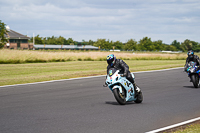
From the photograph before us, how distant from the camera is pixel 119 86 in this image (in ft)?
26.7

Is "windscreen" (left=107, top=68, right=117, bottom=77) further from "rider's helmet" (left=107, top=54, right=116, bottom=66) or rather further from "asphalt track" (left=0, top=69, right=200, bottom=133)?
"asphalt track" (left=0, top=69, right=200, bottom=133)

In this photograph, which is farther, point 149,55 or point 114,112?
point 149,55

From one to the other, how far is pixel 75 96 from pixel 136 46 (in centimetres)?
13036

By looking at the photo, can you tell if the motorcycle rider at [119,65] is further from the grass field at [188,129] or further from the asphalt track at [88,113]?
the grass field at [188,129]

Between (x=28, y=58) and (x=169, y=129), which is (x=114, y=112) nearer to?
(x=169, y=129)

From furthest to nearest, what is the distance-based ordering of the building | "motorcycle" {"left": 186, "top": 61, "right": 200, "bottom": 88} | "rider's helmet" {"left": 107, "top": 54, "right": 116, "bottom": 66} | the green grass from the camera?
the building → the green grass → "motorcycle" {"left": 186, "top": 61, "right": 200, "bottom": 88} → "rider's helmet" {"left": 107, "top": 54, "right": 116, "bottom": 66}

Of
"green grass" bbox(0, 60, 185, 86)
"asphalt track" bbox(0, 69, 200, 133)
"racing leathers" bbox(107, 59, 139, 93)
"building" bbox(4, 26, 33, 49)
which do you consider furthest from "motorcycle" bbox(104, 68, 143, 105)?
"building" bbox(4, 26, 33, 49)

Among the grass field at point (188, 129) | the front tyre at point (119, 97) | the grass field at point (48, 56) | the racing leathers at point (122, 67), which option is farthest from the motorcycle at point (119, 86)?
the grass field at point (48, 56)

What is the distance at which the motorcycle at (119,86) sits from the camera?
26.5 feet

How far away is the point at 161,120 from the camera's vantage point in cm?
682

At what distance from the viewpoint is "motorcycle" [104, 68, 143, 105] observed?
8078 millimetres

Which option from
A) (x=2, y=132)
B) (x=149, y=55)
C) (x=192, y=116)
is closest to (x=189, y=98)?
(x=192, y=116)

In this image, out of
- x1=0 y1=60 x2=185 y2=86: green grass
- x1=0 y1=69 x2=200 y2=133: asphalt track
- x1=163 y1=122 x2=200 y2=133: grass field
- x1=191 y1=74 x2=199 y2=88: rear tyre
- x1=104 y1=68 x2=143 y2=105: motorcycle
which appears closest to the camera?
x1=163 y1=122 x2=200 y2=133: grass field

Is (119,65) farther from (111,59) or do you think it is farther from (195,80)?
(195,80)
